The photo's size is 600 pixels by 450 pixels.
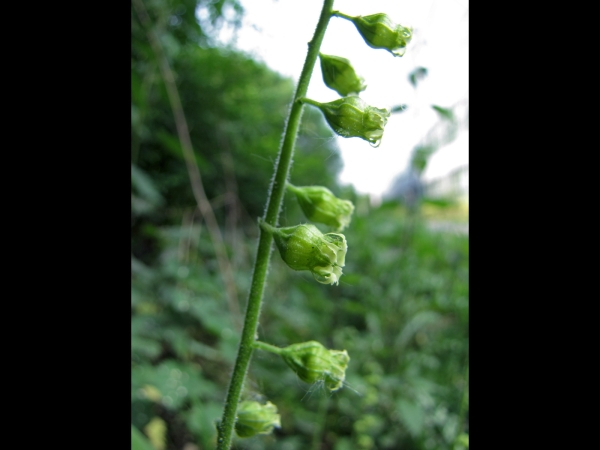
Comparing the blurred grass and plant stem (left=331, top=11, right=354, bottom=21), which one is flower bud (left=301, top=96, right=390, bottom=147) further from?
the blurred grass

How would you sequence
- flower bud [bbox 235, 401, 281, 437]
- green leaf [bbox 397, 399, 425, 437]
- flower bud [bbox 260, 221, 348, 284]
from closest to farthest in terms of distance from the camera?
flower bud [bbox 260, 221, 348, 284], flower bud [bbox 235, 401, 281, 437], green leaf [bbox 397, 399, 425, 437]

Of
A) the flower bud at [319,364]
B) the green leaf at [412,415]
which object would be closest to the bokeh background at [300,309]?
the green leaf at [412,415]

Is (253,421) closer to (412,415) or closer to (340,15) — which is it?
(340,15)

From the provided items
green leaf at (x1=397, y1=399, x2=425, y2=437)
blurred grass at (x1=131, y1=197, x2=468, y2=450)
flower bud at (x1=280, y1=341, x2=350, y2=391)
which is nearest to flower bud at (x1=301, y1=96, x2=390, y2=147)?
flower bud at (x1=280, y1=341, x2=350, y2=391)

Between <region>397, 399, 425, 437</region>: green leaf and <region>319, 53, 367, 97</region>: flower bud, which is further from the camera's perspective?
<region>397, 399, 425, 437</region>: green leaf

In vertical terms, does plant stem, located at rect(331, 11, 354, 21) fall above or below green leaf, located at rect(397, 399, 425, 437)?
above
